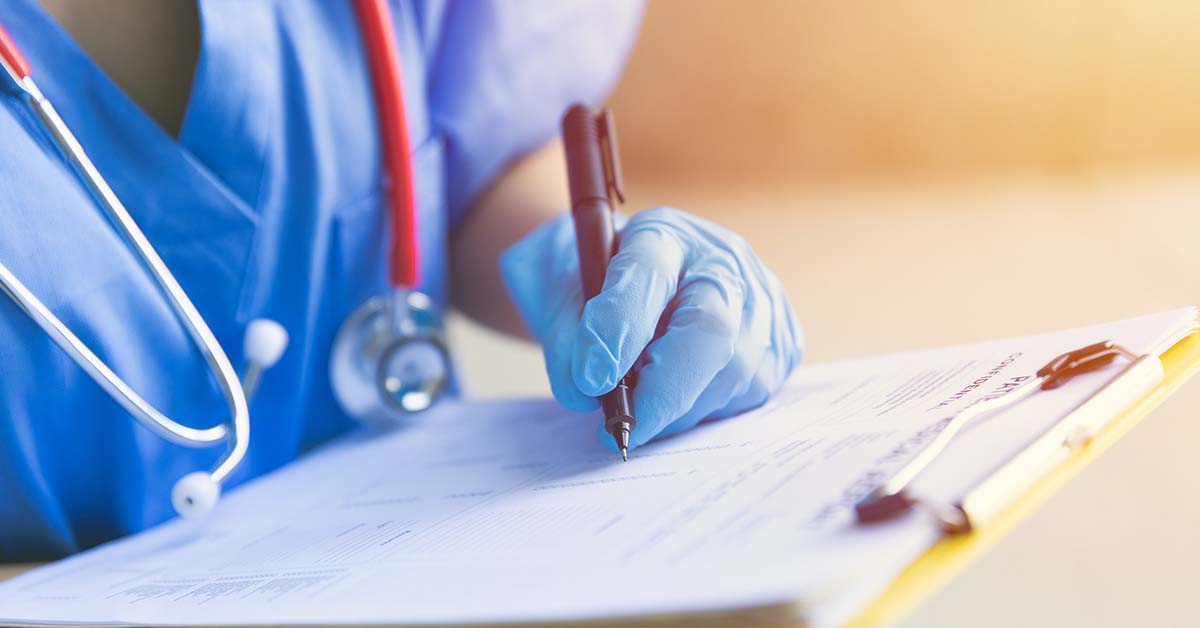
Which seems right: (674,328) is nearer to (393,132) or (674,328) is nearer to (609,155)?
(609,155)

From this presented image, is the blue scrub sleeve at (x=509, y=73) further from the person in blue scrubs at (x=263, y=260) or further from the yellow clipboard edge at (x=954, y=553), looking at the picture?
the yellow clipboard edge at (x=954, y=553)

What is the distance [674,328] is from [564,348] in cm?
7

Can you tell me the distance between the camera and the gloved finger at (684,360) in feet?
1.37

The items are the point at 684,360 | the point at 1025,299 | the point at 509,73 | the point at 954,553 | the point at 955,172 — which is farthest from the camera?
the point at 955,172

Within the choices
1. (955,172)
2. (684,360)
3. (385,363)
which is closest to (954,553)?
(684,360)

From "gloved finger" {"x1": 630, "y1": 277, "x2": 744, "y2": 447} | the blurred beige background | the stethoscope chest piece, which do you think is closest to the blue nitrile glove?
"gloved finger" {"x1": 630, "y1": 277, "x2": 744, "y2": 447}

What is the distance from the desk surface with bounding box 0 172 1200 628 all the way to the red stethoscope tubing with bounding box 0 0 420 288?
9.8 inches

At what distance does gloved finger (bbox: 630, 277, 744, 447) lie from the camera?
42cm

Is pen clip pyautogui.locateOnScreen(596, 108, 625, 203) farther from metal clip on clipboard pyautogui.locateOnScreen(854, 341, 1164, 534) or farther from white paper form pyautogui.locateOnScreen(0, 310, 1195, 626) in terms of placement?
metal clip on clipboard pyautogui.locateOnScreen(854, 341, 1164, 534)

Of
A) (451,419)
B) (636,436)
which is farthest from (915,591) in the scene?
(451,419)

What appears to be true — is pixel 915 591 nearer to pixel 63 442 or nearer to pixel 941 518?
pixel 941 518

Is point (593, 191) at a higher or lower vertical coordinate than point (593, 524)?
higher

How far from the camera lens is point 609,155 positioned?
1.76ft

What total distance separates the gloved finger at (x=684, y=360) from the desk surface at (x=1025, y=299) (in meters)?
0.19
